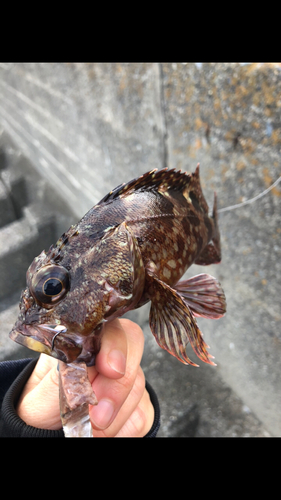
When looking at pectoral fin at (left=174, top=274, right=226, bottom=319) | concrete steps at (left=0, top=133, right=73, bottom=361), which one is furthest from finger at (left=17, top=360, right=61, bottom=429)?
concrete steps at (left=0, top=133, right=73, bottom=361)

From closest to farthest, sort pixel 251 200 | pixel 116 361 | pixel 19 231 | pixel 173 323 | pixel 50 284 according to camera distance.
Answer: pixel 50 284
pixel 173 323
pixel 116 361
pixel 251 200
pixel 19 231

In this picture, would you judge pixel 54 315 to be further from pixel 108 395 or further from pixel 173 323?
pixel 108 395

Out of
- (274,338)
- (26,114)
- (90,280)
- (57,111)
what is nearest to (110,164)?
(57,111)

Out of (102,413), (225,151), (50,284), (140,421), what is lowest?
(140,421)

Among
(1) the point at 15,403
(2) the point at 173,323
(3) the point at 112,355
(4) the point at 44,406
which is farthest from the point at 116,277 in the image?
(1) the point at 15,403

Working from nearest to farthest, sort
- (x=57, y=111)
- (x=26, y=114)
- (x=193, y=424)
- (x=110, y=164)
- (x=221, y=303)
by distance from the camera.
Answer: (x=221, y=303), (x=193, y=424), (x=110, y=164), (x=57, y=111), (x=26, y=114)

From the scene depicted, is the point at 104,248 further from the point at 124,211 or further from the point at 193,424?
the point at 193,424
